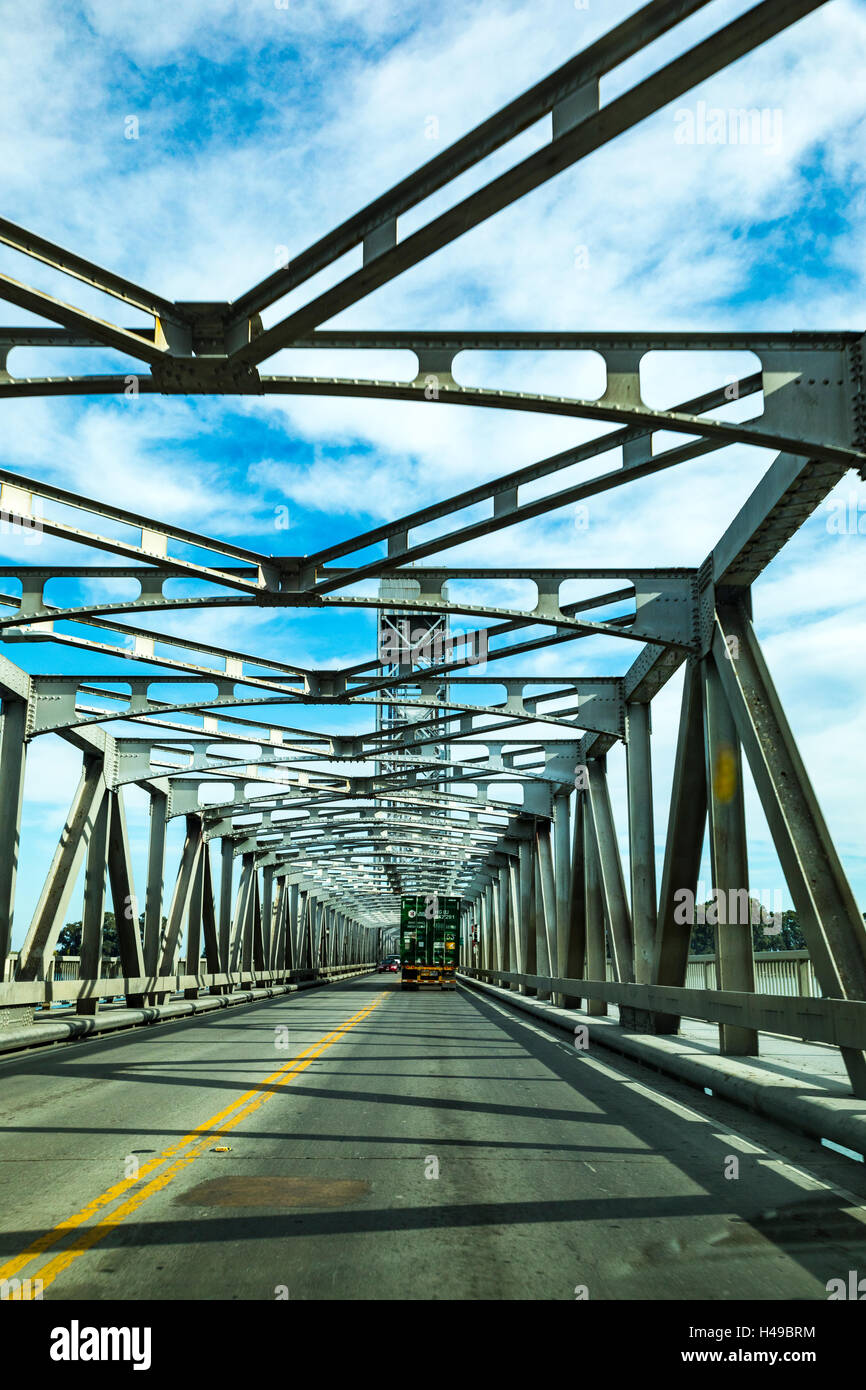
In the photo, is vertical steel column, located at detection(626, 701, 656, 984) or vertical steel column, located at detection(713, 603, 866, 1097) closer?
vertical steel column, located at detection(713, 603, 866, 1097)

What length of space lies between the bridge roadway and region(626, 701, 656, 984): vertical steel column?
4261 millimetres

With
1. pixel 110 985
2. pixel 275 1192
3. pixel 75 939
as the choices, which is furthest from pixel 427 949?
→ pixel 75 939

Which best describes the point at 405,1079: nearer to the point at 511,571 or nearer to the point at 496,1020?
the point at 511,571

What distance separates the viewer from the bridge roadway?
5604 mm

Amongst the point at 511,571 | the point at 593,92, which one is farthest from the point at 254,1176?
the point at 511,571

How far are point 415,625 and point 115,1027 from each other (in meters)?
9.93

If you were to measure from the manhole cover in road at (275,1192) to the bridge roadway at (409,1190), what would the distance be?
0.10ft

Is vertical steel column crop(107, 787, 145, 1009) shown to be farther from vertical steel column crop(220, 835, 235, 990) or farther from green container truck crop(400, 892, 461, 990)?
green container truck crop(400, 892, 461, 990)

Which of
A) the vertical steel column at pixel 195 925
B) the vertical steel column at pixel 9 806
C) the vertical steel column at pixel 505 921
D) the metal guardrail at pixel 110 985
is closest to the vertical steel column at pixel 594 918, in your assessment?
the metal guardrail at pixel 110 985

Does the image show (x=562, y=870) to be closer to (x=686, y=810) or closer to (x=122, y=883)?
(x=122, y=883)

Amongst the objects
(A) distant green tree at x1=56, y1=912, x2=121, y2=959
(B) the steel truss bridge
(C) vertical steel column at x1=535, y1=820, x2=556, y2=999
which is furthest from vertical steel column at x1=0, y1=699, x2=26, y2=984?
(A) distant green tree at x1=56, y1=912, x2=121, y2=959

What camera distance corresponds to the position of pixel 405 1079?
47.0 feet

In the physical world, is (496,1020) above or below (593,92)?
below

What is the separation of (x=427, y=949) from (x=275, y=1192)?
47.3m
